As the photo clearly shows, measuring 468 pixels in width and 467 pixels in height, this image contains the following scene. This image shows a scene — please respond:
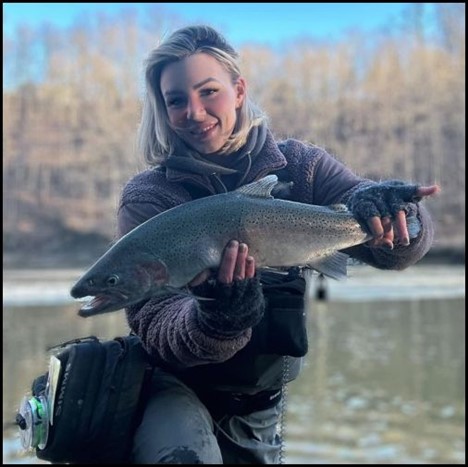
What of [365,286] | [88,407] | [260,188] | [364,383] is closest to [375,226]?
[260,188]

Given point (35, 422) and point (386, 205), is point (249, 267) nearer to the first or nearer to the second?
point (386, 205)

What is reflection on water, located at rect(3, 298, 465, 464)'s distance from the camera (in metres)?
9.83

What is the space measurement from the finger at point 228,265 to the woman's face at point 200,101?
761mm

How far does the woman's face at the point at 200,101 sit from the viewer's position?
3.14 metres

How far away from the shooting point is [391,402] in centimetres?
1162

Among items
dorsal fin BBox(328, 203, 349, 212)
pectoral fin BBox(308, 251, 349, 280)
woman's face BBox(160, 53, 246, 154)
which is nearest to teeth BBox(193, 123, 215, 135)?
woman's face BBox(160, 53, 246, 154)

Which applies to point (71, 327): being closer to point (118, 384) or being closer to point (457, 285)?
point (457, 285)

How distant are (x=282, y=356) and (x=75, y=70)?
5273 cm

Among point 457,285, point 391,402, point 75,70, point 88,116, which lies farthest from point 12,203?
point 391,402

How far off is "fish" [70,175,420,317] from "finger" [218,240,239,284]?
0.13 ft

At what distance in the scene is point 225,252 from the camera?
2.59 meters

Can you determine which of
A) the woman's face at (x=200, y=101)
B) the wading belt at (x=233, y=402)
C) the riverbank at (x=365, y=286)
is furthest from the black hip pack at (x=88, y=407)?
the riverbank at (x=365, y=286)

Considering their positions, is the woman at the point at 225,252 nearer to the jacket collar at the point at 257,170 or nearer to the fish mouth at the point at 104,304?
the jacket collar at the point at 257,170

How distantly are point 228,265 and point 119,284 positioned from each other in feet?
1.19
